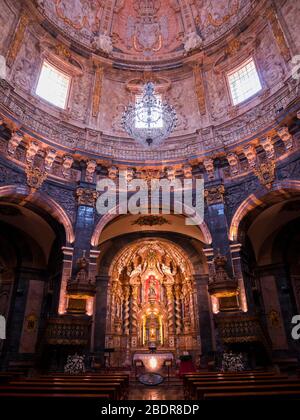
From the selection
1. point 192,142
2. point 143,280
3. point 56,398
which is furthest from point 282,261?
point 56,398

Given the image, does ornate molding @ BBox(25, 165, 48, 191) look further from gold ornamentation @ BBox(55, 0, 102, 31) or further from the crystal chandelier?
gold ornamentation @ BBox(55, 0, 102, 31)

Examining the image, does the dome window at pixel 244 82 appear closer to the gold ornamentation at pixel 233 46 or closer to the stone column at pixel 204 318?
the gold ornamentation at pixel 233 46

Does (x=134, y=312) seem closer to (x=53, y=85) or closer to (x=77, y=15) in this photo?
(x=53, y=85)

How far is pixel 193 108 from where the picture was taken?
640 inches

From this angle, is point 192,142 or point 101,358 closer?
point 101,358

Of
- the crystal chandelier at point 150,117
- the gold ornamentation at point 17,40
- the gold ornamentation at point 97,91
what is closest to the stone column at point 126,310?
the crystal chandelier at point 150,117

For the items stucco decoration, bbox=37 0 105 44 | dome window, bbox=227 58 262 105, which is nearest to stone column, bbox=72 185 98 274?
dome window, bbox=227 58 262 105

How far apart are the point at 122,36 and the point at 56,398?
20.5 m

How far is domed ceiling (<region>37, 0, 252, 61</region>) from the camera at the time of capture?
53.8ft

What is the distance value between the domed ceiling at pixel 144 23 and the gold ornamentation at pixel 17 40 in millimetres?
1890

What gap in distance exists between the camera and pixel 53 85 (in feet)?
49.9

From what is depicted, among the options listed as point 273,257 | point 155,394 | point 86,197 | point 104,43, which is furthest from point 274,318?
point 104,43

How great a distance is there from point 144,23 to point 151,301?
18464mm
